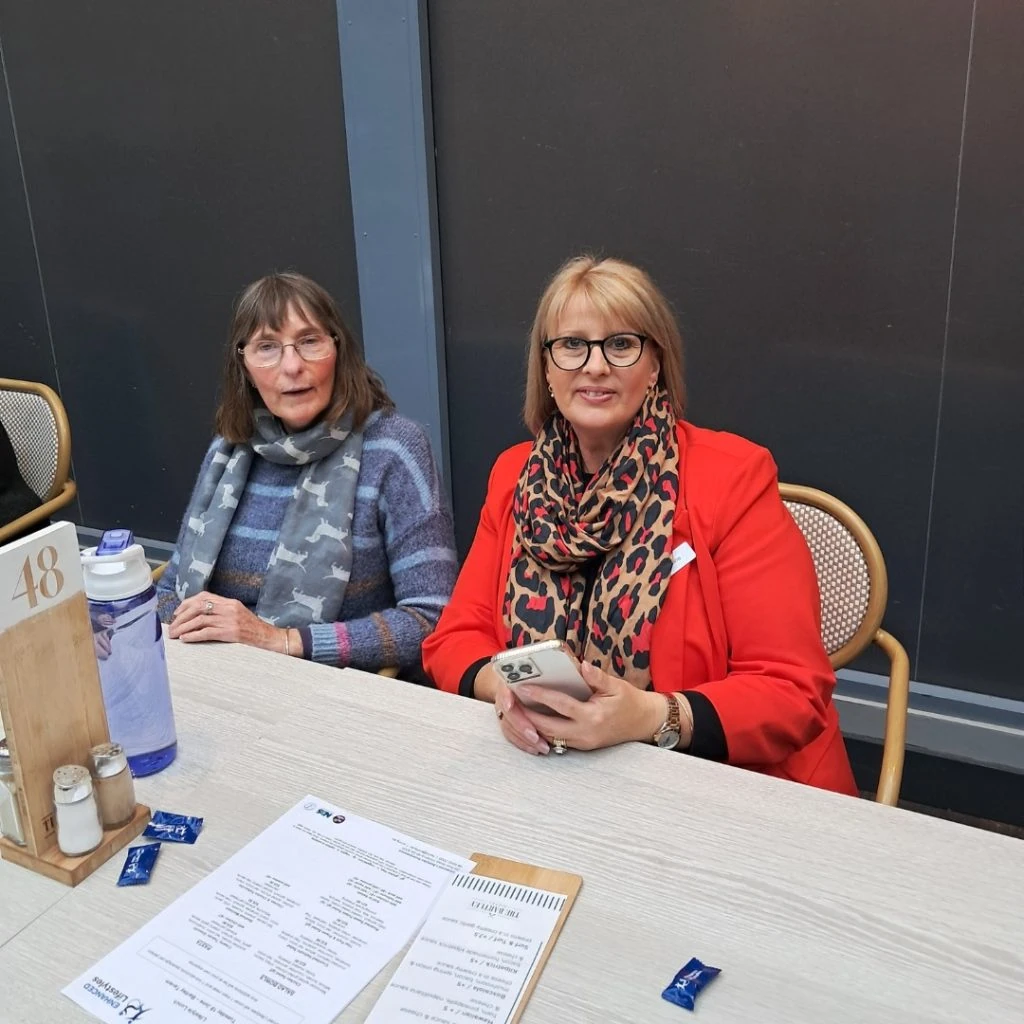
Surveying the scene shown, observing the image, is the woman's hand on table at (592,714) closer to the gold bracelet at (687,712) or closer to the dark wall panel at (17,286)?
the gold bracelet at (687,712)

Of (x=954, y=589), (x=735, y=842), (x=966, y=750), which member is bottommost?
(x=966, y=750)

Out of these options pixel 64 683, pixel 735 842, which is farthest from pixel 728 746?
pixel 64 683

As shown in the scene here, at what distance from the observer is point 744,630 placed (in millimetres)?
1407

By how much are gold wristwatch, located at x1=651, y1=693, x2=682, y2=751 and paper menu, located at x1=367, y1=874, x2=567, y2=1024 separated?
350 millimetres

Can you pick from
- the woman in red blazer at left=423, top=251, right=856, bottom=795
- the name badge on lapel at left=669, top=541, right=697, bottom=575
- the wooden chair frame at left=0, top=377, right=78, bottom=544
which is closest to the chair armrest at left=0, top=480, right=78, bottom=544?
the wooden chair frame at left=0, top=377, right=78, bottom=544

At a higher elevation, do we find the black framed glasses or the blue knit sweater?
the black framed glasses

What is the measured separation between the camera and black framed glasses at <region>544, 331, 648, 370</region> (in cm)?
155

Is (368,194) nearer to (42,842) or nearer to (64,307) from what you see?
(64,307)

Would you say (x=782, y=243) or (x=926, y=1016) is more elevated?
(x=782, y=243)

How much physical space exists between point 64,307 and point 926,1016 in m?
3.55

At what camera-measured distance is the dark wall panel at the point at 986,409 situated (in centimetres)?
204

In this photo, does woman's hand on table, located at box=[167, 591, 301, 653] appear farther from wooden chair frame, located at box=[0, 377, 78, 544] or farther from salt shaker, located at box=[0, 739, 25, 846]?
wooden chair frame, located at box=[0, 377, 78, 544]

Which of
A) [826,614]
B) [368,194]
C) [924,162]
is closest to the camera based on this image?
[826,614]

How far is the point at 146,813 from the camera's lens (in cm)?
109
